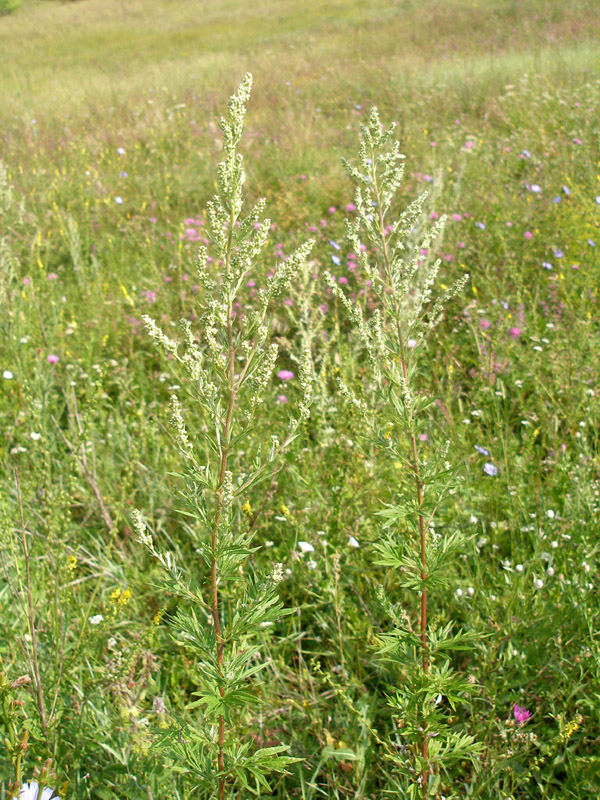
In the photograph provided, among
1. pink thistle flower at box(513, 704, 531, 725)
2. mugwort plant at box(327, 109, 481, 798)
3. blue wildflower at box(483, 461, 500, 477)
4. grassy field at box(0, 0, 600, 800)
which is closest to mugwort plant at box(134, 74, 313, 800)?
grassy field at box(0, 0, 600, 800)

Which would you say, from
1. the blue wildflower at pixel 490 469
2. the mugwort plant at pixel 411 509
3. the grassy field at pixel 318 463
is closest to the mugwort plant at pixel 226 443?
the grassy field at pixel 318 463

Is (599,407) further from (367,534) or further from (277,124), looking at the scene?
(277,124)

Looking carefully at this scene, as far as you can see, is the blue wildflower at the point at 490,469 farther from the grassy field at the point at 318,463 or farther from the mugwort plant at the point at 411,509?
the mugwort plant at the point at 411,509

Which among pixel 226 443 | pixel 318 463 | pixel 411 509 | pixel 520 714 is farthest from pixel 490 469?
pixel 226 443

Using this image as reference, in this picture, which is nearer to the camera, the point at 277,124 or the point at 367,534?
the point at 367,534

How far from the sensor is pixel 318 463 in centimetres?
247

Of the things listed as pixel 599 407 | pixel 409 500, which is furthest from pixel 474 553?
pixel 599 407

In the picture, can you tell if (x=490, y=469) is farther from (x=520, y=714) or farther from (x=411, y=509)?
(x=411, y=509)

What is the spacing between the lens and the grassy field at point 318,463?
1.54 m

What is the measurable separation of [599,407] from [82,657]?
2.21m

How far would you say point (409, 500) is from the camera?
139 centimetres

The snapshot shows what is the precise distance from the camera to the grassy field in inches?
60.4

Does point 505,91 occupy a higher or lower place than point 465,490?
higher

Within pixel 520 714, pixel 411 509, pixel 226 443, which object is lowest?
pixel 520 714
